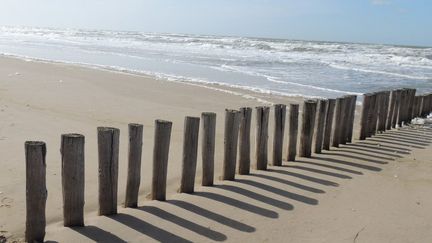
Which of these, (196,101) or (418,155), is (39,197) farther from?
(196,101)

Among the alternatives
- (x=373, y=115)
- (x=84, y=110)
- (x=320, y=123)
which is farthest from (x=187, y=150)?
(x=84, y=110)

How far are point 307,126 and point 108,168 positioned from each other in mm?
3462

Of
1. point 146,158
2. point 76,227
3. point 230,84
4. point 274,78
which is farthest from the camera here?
point 274,78

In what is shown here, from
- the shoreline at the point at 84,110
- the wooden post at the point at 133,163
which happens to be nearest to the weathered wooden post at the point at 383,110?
the shoreline at the point at 84,110

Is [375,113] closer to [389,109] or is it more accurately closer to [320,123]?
[389,109]

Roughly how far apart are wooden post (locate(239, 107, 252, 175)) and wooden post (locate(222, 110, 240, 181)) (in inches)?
5.5

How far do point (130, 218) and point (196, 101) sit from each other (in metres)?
8.04

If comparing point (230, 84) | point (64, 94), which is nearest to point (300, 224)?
point (64, 94)

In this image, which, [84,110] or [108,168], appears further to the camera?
[84,110]

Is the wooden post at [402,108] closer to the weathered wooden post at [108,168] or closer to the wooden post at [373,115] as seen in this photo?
the wooden post at [373,115]

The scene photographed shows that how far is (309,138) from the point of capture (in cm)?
699

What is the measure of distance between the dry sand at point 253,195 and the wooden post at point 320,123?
16cm

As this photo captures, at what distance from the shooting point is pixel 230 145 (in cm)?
569

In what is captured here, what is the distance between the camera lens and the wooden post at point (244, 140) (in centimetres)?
579
